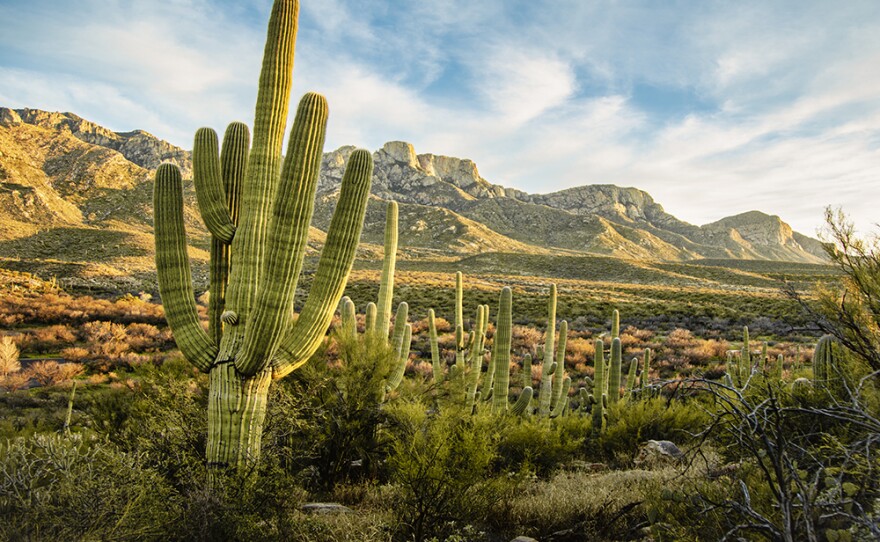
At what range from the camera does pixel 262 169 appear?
5129 millimetres

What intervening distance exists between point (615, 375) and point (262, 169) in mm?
8485

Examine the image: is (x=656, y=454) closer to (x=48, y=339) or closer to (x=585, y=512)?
(x=585, y=512)

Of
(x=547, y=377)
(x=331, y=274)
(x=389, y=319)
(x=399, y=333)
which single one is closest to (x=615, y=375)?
(x=547, y=377)

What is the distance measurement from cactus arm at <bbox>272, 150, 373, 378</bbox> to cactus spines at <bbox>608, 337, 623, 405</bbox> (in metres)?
6.87

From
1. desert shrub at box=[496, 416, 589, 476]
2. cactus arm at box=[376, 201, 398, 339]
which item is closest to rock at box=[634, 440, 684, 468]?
desert shrub at box=[496, 416, 589, 476]

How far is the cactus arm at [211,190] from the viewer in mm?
5312

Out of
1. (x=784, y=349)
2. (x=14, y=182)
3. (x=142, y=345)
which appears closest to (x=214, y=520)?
(x=142, y=345)

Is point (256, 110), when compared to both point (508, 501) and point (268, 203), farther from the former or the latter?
point (508, 501)

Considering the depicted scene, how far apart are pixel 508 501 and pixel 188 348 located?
3.98m

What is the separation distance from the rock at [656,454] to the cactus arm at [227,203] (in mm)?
6798

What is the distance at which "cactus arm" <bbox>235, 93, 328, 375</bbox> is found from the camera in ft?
15.0

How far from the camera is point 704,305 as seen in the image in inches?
1200

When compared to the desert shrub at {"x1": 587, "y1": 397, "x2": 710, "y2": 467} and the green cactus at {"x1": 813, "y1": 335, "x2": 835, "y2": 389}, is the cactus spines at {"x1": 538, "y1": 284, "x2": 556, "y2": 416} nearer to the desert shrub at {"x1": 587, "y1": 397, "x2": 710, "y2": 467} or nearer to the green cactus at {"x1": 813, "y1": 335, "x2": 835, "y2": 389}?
the desert shrub at {"x1": 587, "y1": 397, "x2": 710, "y2": 467}

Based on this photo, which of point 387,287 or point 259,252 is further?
point 387,287
